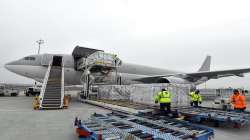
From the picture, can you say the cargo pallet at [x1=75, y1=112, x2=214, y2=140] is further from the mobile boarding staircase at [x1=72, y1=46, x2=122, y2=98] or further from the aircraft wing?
the aircraft wing

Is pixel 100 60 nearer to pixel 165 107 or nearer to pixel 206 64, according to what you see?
pixel 165 107

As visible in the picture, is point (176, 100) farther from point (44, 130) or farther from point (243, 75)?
point (243, 75)

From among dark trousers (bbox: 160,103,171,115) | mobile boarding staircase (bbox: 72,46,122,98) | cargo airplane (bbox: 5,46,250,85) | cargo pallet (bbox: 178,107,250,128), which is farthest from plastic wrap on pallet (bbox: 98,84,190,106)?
cargo pallet (bbox: 178,107,250,128)

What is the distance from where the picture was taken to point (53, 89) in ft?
54.4

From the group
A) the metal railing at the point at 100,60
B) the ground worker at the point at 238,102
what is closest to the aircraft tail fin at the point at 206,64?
the metal railing at the point at 100,60

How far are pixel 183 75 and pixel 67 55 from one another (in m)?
11.2

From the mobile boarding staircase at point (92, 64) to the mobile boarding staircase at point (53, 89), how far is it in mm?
1664

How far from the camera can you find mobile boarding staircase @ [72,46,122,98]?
748 inches

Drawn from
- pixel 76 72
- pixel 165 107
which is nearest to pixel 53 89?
pixel 76 72

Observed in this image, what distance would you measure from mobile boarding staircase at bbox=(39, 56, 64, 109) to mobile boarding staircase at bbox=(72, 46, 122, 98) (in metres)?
1.66

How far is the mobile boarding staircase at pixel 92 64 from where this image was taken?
19000 mm

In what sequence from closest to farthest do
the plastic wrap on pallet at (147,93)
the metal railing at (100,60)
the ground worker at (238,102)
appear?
the ground worker at (238,102), the plastic wrap on pallet at (147,93), the metal railing at (100,60)

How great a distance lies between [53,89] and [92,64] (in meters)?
3.82

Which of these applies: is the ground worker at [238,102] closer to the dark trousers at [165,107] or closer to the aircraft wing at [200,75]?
the dark trousers at [165,107]
